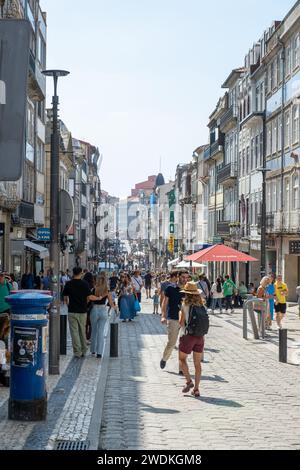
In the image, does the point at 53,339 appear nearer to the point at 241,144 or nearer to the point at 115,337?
the point at 115,337

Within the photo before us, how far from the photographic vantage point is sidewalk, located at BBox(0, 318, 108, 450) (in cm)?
895

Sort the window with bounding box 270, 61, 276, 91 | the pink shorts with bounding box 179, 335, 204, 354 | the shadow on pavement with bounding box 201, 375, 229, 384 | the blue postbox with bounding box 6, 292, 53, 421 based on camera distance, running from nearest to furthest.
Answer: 1. the blue postbox with bounding box 6, 292, 53, 421
2. the pink shorts with bounding box 179, 335, 204, 354
3. the shadow on pavement with bounding box 201, 375, 229, 384
4. the window with bounding box 270, 61, 276, 91

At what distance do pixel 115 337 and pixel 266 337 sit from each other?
6.15 m

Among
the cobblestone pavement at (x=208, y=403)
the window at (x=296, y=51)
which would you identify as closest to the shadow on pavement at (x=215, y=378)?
the cobblestone pavement at (x=208, y=403)

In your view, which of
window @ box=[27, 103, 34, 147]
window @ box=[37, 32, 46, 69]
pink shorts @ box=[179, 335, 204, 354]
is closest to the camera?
pink shorts @ box=[179, 335, 204, 354]

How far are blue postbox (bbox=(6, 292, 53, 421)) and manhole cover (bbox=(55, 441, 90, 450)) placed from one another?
119cm

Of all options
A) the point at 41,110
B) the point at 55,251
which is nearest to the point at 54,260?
the point at 55,251

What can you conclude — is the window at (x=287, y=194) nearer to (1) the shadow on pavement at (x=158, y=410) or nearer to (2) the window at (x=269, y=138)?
(2) the window at (x=269, y=138)

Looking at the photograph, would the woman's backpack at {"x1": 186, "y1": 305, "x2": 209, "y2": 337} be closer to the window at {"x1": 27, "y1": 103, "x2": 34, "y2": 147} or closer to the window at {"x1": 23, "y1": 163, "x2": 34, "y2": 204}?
the window at {"x1": 23, "y1": 163, "x2": 34, "y2": 204}

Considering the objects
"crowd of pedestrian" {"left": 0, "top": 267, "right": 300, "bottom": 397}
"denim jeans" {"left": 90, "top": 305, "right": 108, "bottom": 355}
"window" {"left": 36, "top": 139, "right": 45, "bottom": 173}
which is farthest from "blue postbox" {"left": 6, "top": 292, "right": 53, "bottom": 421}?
"window" {"left": 36, "top": 139, "right": 45, "bottom": 173}

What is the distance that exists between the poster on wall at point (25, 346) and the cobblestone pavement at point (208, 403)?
3.67 feet

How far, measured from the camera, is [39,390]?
1012 cm

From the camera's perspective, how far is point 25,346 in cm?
1014
